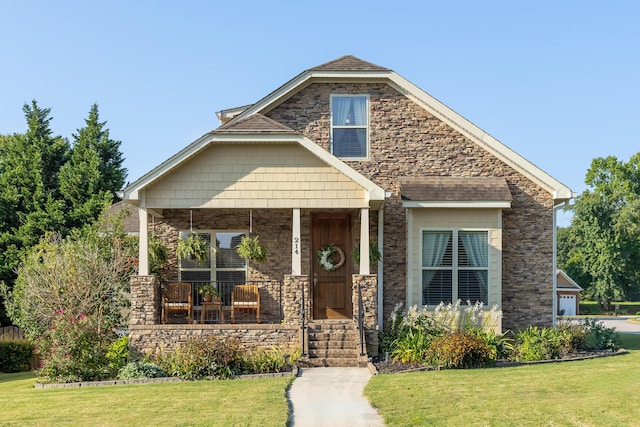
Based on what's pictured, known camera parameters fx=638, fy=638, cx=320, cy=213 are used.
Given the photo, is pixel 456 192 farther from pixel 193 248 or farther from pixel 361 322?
pixel 193 248

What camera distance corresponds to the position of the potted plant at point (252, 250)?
633 inches

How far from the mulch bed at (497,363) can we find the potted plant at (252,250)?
12.9ft

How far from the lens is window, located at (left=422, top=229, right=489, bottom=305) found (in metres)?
16.8

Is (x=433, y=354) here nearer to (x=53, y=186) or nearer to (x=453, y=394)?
(x=453, y=394)

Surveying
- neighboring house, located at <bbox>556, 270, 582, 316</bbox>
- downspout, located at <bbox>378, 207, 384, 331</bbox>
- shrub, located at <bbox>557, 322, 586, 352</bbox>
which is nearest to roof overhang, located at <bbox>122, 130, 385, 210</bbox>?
downspout, located at <bbox>378, 207, 384, 331</bbox>

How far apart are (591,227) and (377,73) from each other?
144 feet

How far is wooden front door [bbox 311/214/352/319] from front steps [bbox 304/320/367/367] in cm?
194

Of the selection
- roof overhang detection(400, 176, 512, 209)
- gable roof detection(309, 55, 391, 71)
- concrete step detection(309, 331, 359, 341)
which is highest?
gable roof detection(309, 55, 391, 71)

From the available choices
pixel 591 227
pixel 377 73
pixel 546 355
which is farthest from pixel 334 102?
pixel 591 227

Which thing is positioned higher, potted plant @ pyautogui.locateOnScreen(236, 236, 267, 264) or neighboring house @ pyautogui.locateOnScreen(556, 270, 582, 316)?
potted plant @ pyautogui.locateOnScreen(236, 236, 267, 264)

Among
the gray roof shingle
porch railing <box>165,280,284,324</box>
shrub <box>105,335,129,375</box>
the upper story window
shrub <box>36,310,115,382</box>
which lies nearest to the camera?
shrub <box>36,310,115,382</box>

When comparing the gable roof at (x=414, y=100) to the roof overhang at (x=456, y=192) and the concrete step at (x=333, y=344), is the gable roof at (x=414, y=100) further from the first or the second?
Result: the concrete step at (x=333, y=344)

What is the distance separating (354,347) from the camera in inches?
575

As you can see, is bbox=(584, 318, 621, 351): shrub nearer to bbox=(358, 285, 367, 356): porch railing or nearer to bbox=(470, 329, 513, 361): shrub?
bbox=(470, 329, 513, 361): shrub
